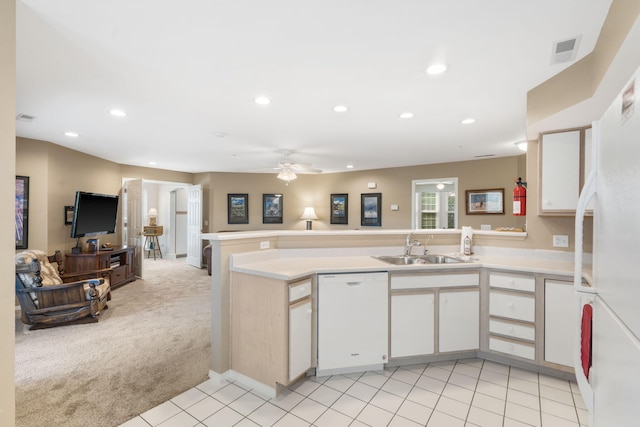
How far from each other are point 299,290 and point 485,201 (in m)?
5.20

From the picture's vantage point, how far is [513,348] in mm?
2521

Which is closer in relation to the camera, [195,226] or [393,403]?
[393,403]

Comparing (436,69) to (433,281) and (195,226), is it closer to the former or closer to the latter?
(433,281)

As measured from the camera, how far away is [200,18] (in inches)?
67.6

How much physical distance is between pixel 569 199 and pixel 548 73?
1.04m

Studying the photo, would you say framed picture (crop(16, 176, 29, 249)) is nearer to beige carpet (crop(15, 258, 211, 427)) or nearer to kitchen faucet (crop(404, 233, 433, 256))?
beige carpet (crop(15, 258, 211, 427))

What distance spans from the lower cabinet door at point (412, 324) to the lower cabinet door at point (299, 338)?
0.74m

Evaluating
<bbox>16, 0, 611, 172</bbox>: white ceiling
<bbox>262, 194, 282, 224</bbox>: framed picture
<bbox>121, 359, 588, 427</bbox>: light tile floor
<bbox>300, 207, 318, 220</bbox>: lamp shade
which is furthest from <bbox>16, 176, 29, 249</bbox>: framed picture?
<bbox>300, 207, 318, 220</bbox>: lamp shade

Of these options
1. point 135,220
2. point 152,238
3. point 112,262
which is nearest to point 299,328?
point 112,262

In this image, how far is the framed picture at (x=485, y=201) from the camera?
19.2 ft

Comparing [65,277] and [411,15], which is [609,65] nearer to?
[411,15]

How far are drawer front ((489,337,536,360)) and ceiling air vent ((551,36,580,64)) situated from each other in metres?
2.23

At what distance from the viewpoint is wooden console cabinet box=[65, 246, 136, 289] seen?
15.5 feet

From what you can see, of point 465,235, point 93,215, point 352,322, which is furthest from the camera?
point 93,215
